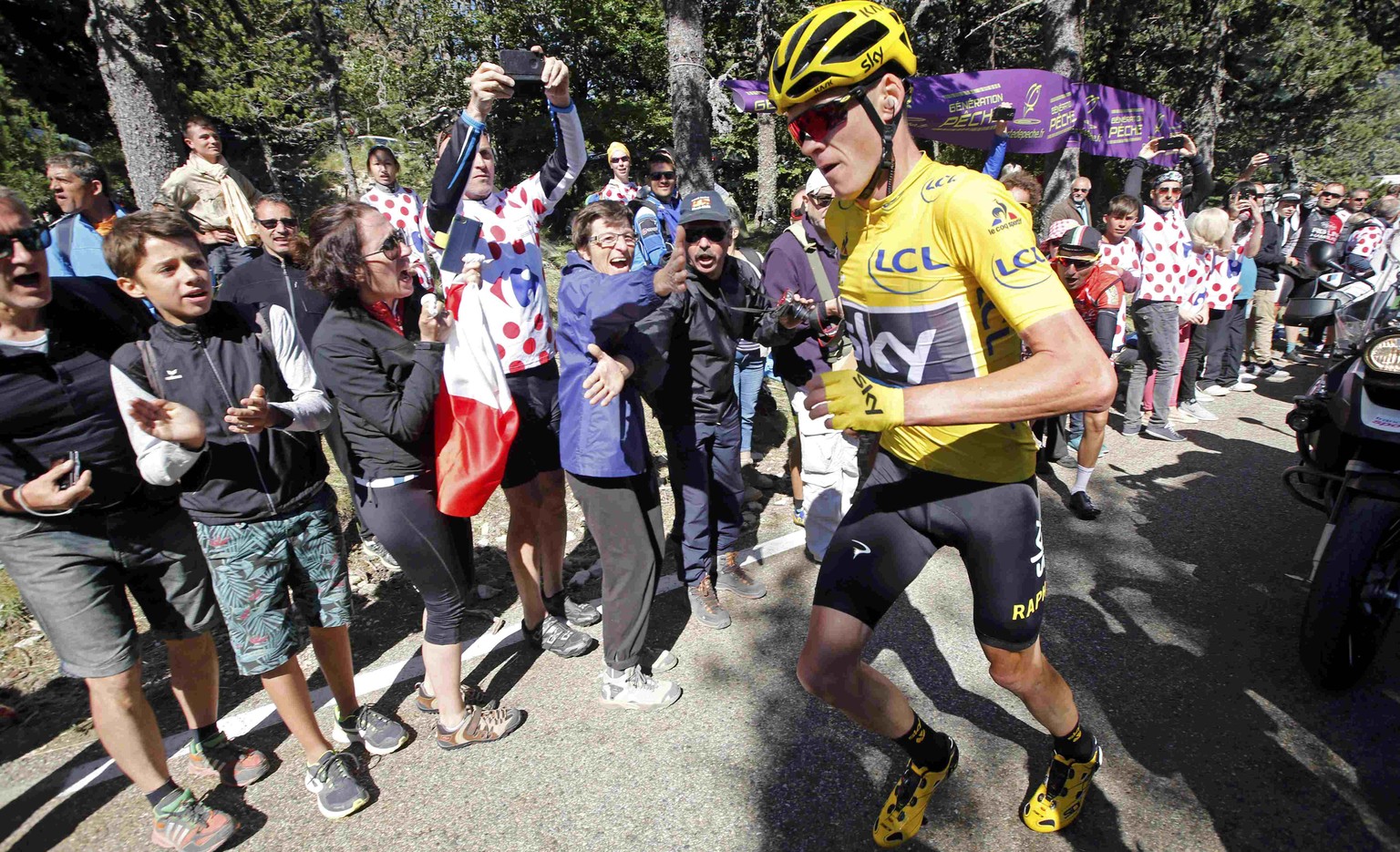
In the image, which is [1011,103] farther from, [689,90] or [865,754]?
[865,754]

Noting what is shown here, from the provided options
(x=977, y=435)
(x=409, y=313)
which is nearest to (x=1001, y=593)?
(x=977, y=435)

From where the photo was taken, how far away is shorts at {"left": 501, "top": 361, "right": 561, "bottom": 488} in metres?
3.40

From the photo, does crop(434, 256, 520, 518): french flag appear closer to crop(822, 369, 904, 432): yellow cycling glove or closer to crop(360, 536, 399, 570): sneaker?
crop(822, 369, 904, 432): yellow cycling glove

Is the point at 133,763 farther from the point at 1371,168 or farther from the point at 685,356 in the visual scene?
the point at 1371,168

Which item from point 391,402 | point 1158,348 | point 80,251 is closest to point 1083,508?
point 1158,348

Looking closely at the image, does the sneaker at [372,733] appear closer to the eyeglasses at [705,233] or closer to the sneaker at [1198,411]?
the eyeglasses at [705,233]

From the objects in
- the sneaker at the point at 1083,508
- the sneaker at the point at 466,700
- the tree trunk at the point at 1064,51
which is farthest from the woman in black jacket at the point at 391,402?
the tree trunk at the point at 1064,51

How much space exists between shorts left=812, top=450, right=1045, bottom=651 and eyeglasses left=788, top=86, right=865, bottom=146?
101cm

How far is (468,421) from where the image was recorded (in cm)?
259

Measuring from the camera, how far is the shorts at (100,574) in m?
2.30

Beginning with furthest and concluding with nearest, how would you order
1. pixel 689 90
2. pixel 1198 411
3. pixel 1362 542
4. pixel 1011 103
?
pixel 1011 103
pixel 689 90
pixel 1198 411
pixel 1362 542

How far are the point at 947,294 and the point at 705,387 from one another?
1.99 meters

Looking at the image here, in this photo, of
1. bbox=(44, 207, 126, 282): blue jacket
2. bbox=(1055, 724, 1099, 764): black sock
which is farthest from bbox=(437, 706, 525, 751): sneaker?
bbox=(44, 207, 126, 282): blue jacket

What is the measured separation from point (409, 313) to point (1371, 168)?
26.6 m
